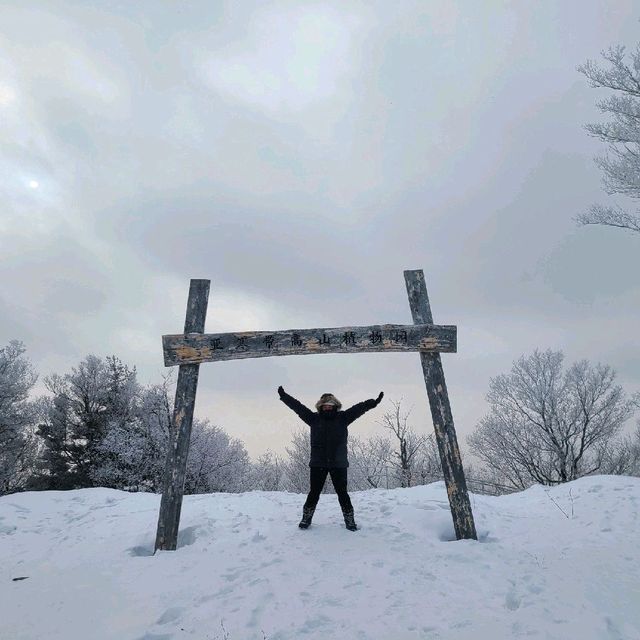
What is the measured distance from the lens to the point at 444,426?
16.5 feet

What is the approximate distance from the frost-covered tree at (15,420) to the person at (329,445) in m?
18.8

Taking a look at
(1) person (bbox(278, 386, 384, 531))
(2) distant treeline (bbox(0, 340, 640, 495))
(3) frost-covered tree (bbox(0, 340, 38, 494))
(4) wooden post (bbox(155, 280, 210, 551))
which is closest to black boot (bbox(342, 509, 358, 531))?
(1) person (bbox(278, 386, 384, 531))

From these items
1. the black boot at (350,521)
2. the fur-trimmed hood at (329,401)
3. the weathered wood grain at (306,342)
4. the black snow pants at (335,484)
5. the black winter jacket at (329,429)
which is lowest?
the black boot at (350,521)

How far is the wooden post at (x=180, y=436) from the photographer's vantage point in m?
4.71

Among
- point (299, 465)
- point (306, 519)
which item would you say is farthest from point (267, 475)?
point (306, 519)

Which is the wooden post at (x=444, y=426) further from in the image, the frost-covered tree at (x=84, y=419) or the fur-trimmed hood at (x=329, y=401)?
the frost-covered tree at (x=84, y=419)

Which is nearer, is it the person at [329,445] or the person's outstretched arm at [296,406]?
the person at [329,445]

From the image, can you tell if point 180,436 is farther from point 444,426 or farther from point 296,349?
point 444,426

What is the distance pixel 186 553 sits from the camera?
4496 millimetres

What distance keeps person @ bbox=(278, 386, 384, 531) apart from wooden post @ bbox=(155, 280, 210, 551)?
1194mm

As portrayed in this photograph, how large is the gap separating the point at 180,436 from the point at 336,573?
7.93 feet

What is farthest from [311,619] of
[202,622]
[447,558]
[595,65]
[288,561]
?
[595,65]

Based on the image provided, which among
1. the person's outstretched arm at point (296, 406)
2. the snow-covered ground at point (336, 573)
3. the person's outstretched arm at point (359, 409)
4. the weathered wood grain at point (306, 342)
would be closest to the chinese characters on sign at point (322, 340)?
the weathered wood grain at point (306, 342)

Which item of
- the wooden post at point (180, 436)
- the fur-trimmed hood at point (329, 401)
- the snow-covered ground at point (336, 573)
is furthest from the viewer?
the fur-trimmed hood at point (329, 401)
